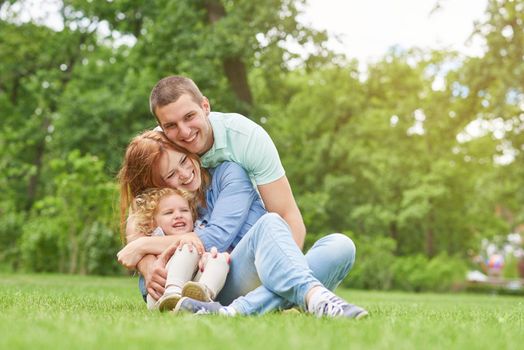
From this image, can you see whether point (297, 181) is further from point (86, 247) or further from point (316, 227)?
point (86, 247)

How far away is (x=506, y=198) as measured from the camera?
2527cm

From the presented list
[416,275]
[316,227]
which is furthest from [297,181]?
[416,275]

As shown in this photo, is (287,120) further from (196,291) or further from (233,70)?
(196,291)

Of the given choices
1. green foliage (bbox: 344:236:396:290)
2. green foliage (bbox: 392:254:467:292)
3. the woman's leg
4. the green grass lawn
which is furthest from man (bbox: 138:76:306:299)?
green foliage (bbox: 392:254:467:292)

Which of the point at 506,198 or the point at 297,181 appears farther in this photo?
the point at 297,181

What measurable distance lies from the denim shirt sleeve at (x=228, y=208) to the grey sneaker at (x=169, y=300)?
1.67 ft

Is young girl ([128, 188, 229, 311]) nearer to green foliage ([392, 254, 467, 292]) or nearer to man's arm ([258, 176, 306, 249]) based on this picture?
man's arm ([258, 176, 306, 249])

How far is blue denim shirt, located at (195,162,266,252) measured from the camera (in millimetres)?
5082

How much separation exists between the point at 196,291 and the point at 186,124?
1.23m

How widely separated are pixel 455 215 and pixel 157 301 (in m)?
→ 28.9

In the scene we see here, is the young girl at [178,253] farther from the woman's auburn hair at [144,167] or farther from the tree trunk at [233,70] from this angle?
the tree trunk at [233,70]

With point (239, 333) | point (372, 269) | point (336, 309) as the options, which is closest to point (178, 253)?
point (336, 309)

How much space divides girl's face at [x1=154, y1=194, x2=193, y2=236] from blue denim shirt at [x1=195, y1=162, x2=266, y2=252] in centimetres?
10

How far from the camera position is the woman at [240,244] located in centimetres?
445
